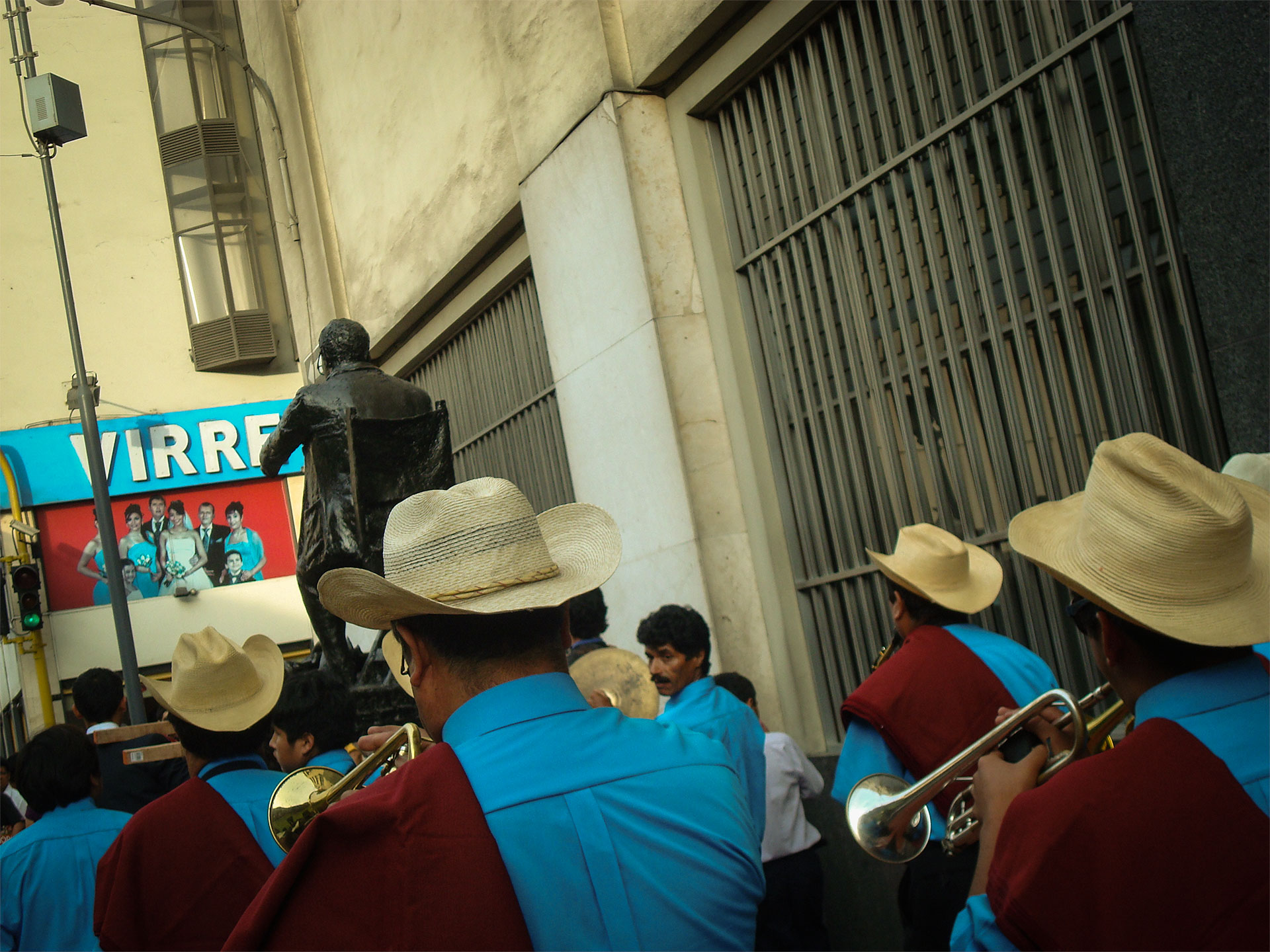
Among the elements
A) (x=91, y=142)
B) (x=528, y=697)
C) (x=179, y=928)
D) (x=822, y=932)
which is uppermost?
(x=91, y=142)

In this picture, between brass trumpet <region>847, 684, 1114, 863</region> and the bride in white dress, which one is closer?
brass trumpet <region>847, 684, 1114, 863</region>

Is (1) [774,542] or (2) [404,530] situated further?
(1) [774,542]

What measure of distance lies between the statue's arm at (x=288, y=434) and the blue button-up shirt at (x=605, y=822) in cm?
359

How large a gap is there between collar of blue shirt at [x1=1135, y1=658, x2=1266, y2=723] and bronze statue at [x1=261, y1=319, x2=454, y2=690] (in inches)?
150

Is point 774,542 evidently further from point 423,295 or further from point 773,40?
point 423,295

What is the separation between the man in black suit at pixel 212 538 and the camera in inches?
771

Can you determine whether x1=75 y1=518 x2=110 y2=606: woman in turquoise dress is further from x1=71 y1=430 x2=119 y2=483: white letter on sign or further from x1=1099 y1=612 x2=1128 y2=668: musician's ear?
x1=1099 y1=612 x2=1128 y2=668: musician's ear

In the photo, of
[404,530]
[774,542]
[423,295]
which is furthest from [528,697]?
[423,295]

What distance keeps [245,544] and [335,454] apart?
1560 cm

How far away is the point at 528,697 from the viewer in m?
1.94

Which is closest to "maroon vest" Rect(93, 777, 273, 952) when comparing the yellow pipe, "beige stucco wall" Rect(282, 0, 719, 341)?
"beige stucco wall" Rect(282, 0, 719, 341)

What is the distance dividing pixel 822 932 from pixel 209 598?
55.2ft

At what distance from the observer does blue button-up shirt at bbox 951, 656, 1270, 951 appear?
70.2 inches

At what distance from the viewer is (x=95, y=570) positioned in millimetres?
18891
